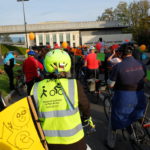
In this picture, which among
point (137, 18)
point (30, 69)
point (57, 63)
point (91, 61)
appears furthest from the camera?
point (137, 18)

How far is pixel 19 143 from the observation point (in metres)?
2.39

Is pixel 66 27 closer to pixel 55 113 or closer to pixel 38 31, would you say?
pixel 38 31

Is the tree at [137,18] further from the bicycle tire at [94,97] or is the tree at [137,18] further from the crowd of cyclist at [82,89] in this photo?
the crowd of cyclist at [82,89]

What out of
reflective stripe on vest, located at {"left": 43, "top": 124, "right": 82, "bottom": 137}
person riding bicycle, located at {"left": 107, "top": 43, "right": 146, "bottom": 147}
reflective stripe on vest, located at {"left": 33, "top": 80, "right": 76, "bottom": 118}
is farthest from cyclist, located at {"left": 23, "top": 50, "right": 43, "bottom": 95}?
reflective stripe on vest, located at {"left": 43, "top": 124, "right": 82, "bottom": 137}

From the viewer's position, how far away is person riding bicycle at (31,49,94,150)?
94.3 inches

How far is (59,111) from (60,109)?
0.07 ft

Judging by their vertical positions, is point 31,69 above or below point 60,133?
below

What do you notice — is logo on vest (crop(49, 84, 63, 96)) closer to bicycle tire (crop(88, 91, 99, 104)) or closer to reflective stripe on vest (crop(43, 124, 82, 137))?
reflective stripe on vest (crop(43, 124, 82, 137))

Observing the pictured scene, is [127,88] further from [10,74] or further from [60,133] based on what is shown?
[10,74]

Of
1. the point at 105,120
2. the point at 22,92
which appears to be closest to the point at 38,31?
the point at 22,92

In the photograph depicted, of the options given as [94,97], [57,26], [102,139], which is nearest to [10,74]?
[94,97]

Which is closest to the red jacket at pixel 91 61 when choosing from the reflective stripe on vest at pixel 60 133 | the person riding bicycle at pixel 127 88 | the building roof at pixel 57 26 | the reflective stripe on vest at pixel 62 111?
the person riding bicycle at pixel 127 88

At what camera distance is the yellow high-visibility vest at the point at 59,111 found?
7.86 ft

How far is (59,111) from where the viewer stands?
2.39 metres
